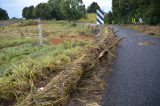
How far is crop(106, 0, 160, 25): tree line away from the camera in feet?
124

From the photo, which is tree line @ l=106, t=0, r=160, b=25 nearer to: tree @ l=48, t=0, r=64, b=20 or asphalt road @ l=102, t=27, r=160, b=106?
asphalt road @ l=102, t=27, r=160, b=106

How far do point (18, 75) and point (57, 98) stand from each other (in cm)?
201

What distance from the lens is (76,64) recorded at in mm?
7973

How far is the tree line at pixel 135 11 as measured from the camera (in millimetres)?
37688

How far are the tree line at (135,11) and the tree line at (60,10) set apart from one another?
37.7 ft

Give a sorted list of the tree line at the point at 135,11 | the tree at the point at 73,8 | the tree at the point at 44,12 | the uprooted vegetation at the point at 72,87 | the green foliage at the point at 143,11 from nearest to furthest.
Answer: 1. the uprooted vegetation at the point at 72,87
2. the green foliage at the point at 143,11
3. the tree line at the point at 135,11
4. the tree at the point at 73,8
5. the tree at the point at 44,12

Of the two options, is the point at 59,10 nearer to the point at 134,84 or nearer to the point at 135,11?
the point at 135,11

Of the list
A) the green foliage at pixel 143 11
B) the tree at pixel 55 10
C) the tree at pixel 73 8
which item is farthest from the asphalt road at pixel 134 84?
the tree at pixel 55 10

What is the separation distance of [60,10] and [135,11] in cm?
4513

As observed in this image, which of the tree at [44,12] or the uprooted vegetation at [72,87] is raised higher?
the uprooted vegetation at [72,87]

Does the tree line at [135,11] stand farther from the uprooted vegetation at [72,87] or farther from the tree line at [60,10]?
the uprooted vegetation at [72,87]

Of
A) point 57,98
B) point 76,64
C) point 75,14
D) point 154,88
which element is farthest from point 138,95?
point 75,14

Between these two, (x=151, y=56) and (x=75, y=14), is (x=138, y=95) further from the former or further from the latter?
(x=75, y=14)

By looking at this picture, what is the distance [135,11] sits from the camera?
52.4m
